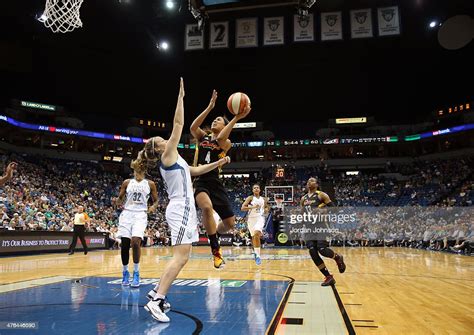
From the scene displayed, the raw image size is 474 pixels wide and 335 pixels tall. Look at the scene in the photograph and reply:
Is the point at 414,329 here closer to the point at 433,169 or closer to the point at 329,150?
the point at 433,169

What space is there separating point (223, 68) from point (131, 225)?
34.0 meters

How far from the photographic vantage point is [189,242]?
472 centimetres

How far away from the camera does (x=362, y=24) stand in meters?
20.0

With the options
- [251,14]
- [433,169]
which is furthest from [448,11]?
[433,169]

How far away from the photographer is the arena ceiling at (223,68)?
2623cm

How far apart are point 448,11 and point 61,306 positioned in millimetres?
29057

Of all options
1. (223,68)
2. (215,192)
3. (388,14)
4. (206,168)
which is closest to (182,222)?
(206,168)

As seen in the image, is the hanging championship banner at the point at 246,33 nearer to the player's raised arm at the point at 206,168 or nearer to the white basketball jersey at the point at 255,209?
the white basketball jersey at the point at 255,209

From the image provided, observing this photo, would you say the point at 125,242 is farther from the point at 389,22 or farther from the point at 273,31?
the point at 389,22

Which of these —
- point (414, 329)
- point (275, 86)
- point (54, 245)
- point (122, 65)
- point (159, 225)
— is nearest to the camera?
point (414, 329)

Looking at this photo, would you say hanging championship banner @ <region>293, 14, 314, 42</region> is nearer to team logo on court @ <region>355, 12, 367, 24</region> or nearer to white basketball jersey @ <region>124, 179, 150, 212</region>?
team logo on court @ <region>355, 12, 367, 24</region>

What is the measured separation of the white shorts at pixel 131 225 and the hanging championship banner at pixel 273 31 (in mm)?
16240

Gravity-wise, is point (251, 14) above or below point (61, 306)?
above
